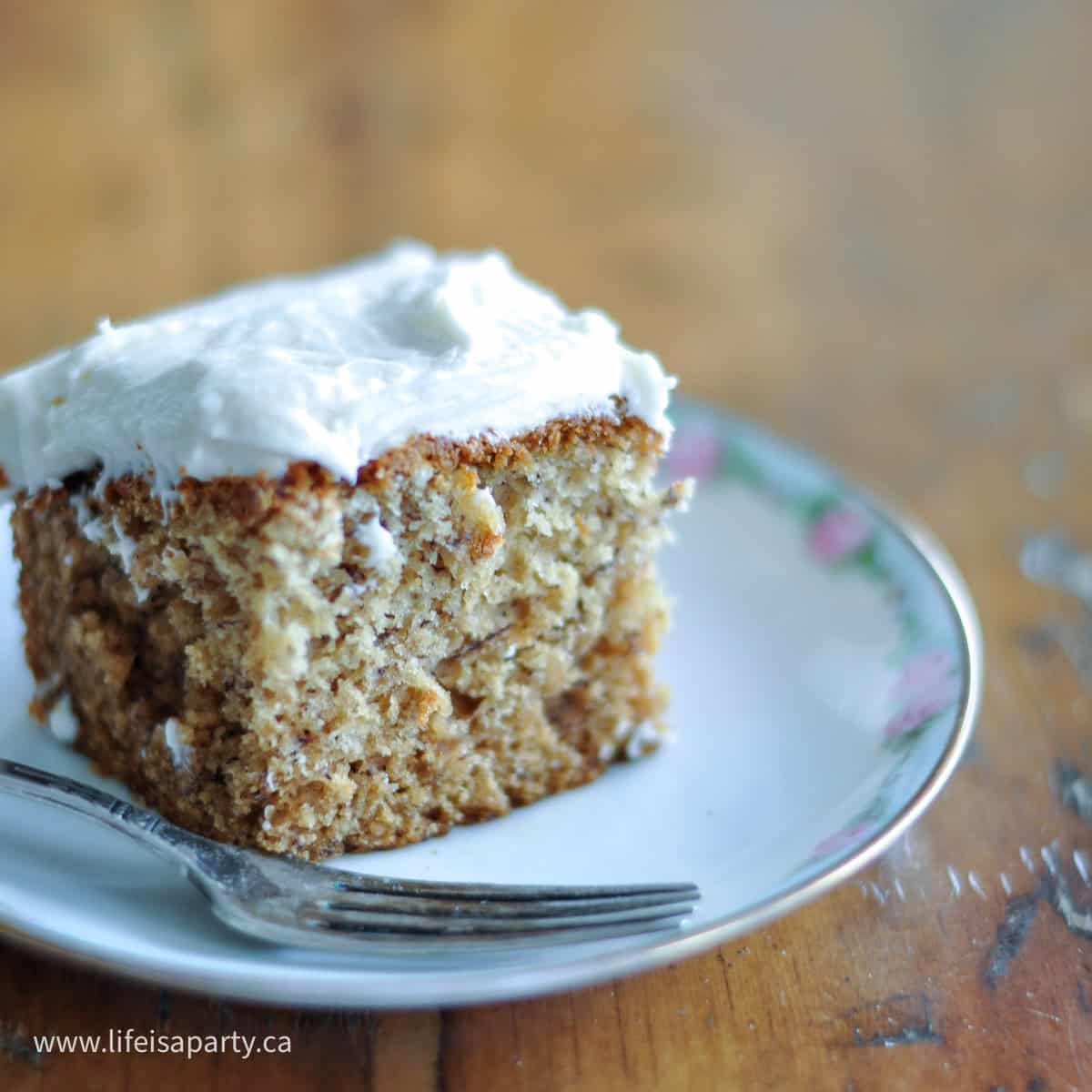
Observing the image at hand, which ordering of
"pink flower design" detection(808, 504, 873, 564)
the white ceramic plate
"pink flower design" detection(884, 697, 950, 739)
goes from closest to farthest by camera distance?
1. the white ceramic plate
2. "pink flower design" detection(884, 697, 950, 739)
3. "pink flower design" detection(808, 504, 873, 564)

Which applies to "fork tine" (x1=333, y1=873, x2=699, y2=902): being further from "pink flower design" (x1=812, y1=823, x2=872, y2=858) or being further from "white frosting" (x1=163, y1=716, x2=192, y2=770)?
"white frosting" (x1=163, y1=716, x2=192, y2=770)

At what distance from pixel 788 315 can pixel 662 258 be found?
0.44m

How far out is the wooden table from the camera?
5.19 ft

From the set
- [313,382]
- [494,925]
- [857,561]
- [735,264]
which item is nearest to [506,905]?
[494,925]

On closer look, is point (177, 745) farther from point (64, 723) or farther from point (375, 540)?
point (375, 540)

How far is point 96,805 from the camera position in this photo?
1732mm

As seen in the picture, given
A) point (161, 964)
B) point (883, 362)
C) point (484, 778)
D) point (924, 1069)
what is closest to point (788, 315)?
point (883, 362)

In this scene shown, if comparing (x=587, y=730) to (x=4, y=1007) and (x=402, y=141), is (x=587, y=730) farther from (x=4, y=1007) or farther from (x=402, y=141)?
(x=402, y=141)

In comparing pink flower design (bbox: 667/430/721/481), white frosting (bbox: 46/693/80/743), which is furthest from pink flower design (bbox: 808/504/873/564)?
white frosting (bbox: 46/693/80/743)

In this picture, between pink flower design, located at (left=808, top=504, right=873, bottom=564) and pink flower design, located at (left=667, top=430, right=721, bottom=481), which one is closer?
pink flower design, located at (left=808, top=504, right=873, bottom=564)

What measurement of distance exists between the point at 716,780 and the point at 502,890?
50cm

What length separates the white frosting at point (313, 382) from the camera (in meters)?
1.64

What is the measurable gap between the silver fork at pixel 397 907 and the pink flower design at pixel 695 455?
1171 mm

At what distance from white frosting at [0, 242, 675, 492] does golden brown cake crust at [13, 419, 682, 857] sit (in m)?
0.04
